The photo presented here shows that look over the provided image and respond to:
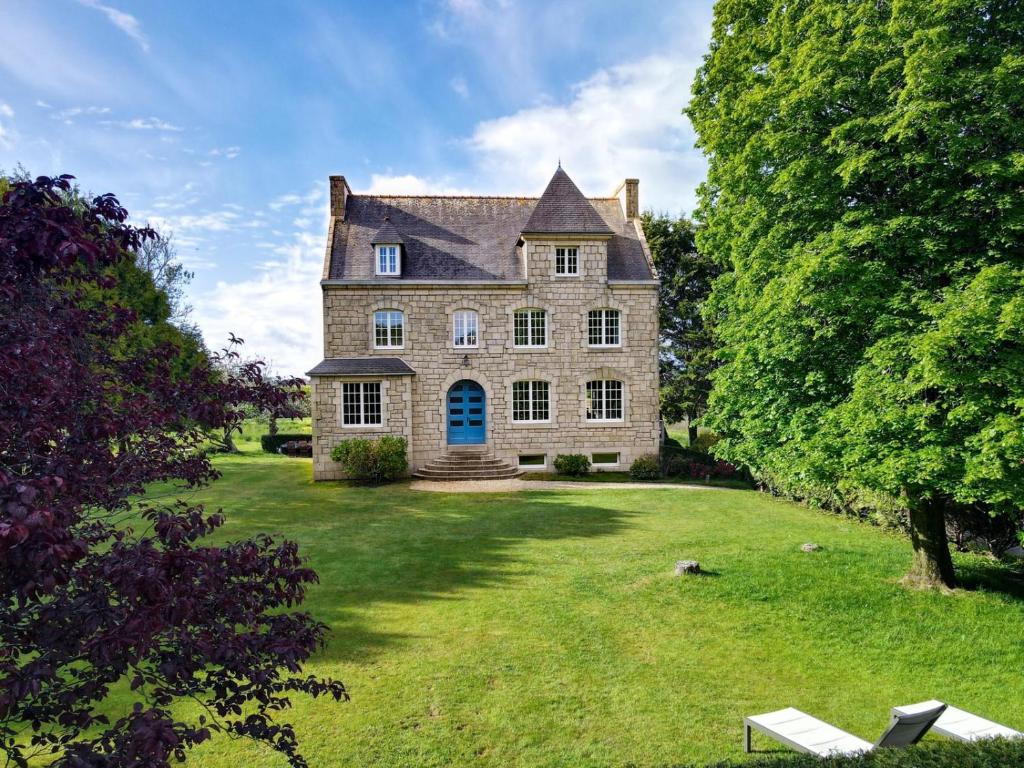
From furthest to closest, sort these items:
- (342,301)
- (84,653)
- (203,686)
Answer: (342,301) → (203,686) → (84,653)

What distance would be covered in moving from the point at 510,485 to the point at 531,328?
22.2ft

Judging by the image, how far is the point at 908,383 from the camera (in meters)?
8.75

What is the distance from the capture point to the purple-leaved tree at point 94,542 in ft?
10.4

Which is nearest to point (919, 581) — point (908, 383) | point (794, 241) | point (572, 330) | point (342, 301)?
point (908, 383)

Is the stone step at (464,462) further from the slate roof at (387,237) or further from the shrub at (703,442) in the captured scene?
the shrub at (703,442)

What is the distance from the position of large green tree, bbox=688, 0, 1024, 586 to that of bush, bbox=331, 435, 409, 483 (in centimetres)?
1451

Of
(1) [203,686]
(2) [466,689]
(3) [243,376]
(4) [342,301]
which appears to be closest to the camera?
(1) [203,686]

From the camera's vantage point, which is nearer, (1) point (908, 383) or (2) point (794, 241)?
(1) point (908, 383)

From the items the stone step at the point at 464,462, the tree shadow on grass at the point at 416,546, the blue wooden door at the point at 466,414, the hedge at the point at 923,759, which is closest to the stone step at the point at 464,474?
the stone step at the point at 464,462

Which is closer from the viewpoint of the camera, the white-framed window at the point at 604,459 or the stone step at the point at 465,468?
the stone step at the point at 465,468

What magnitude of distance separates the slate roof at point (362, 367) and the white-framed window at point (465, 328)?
237 cm

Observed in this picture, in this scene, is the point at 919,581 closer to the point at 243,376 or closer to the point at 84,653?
the point at 243,376

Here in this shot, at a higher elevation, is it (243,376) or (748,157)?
(748,157)

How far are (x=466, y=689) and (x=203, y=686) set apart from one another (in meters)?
4.18
